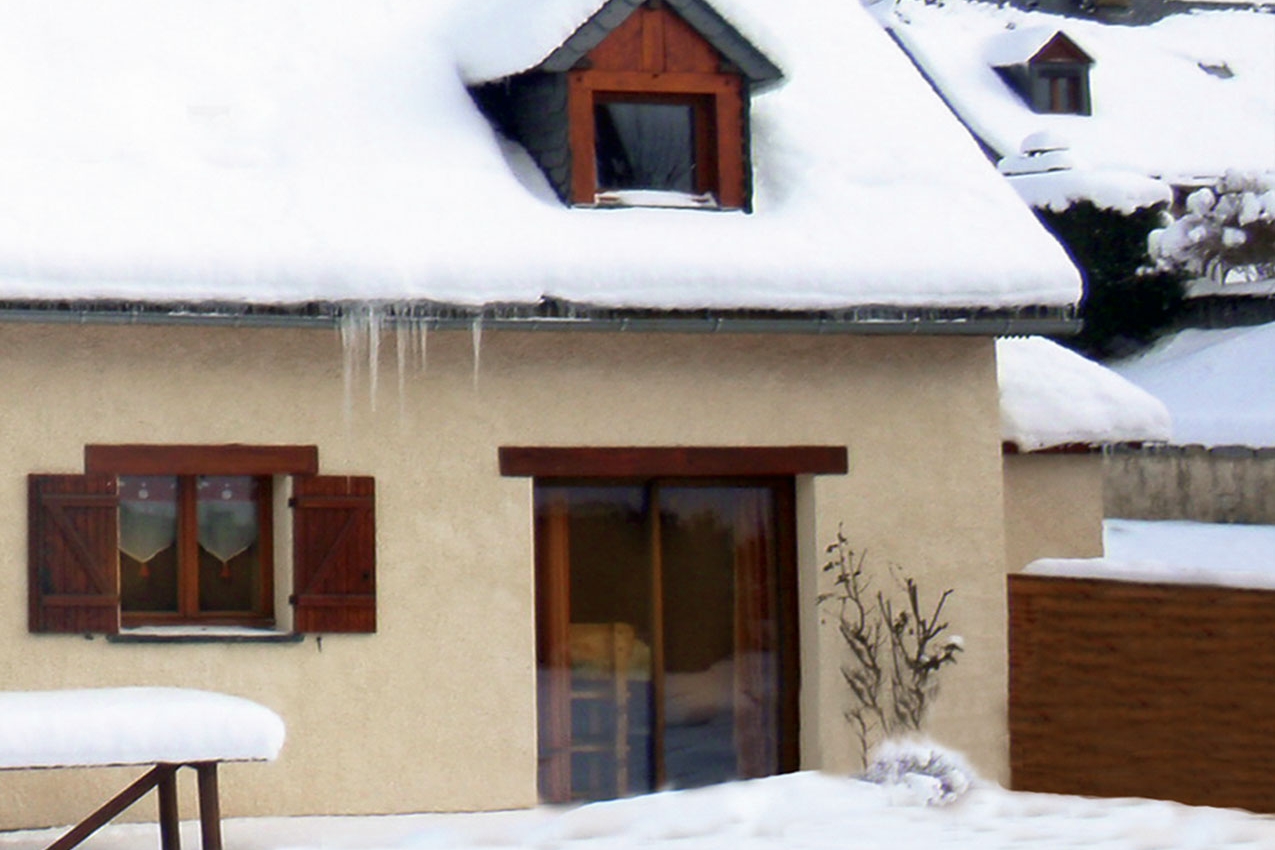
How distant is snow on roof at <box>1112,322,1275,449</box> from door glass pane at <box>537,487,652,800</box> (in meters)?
13.5

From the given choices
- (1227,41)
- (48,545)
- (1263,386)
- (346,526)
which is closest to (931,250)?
(346,526)

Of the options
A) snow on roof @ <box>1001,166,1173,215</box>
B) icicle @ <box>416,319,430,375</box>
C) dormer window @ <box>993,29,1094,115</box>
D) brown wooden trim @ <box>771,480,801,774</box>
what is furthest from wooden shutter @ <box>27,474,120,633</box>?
dormer window @ <box>993,29,1094,115</box>

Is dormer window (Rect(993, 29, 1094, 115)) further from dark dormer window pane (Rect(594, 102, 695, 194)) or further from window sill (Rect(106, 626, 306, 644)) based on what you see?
window sill (Rect(106, 626, 306, 644))

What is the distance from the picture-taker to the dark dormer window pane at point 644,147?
1133 centimetres

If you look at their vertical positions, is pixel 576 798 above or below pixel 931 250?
below

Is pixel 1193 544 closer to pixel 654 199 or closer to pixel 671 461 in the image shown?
pixel 654 199

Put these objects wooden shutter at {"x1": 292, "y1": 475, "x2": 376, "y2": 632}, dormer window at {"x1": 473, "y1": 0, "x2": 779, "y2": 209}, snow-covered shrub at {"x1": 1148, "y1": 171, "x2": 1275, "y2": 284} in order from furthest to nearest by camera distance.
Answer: snow-covered shrub at {"x1": 1148, "y1": 171, "x2": 1275, "y2": 284}
dormer window at {"x1": 473, "y1": 0, "x2": 779, "y2": 209}
wooden shutter at {"x1": 292, "y1": 475, "x2": 376, "y2": 632}

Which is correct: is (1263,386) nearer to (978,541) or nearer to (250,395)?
(978,541)

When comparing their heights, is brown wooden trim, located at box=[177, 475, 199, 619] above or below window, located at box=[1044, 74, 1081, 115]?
below

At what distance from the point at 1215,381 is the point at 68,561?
17.7 meters

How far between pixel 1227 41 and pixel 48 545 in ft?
97.0

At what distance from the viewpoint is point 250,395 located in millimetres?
10211

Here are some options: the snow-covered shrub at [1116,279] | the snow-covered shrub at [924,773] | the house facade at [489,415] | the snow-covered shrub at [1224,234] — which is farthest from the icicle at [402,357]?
the snow-covered shrub at [1224,234]

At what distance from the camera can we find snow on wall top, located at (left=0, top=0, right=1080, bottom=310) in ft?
32.7
